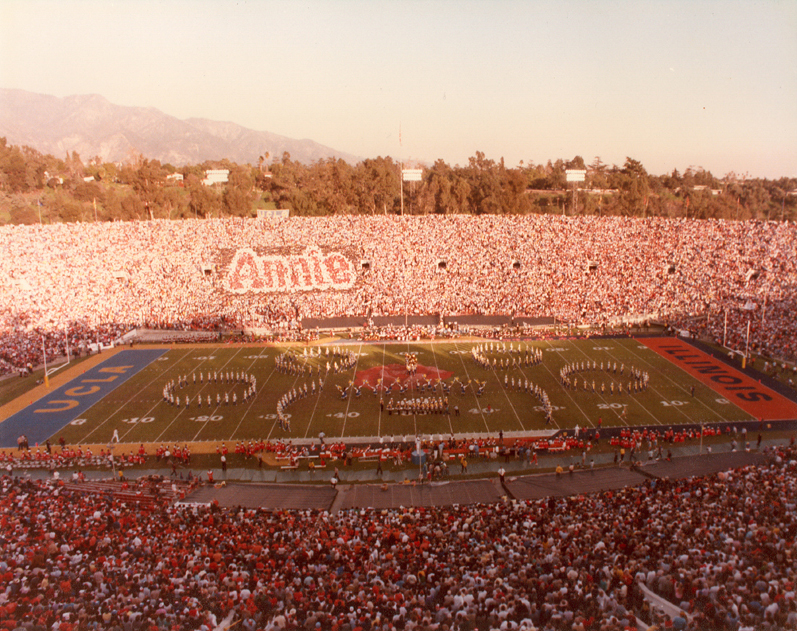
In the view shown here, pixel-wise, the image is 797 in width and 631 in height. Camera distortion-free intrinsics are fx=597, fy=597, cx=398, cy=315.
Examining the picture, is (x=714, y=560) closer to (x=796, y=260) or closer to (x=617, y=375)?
(x=617, y=375)

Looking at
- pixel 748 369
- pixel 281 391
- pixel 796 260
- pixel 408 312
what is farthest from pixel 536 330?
pixel 796 260

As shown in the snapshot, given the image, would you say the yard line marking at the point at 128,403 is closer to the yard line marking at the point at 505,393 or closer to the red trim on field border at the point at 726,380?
the yard line marking at the point at 505,393

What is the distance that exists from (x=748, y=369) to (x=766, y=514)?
76.7 feet

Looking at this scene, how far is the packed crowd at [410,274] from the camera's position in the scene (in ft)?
141

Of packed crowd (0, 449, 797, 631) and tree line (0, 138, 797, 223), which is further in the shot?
tree line (0, 138, 797, 223)

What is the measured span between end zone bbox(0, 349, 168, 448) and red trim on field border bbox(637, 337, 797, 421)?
104ft

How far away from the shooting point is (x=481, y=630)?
32.7 ft

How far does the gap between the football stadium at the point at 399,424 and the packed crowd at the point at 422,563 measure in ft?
0.22

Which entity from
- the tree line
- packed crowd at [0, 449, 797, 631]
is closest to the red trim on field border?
packed crowd at [0, 449, 797, 631]

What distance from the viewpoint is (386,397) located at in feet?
98.6

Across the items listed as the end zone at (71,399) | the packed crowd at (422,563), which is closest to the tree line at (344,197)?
the end zone at (71,399)

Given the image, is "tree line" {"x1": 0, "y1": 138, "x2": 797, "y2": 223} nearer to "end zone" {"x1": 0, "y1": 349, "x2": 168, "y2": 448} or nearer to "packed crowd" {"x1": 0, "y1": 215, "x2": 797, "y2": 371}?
"packed crowd" {"x1": 0, "y1": 215, "x2": 797, "y2": 371}

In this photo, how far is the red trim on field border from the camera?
2777 centimetres

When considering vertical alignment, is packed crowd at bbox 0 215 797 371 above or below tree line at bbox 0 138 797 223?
below
